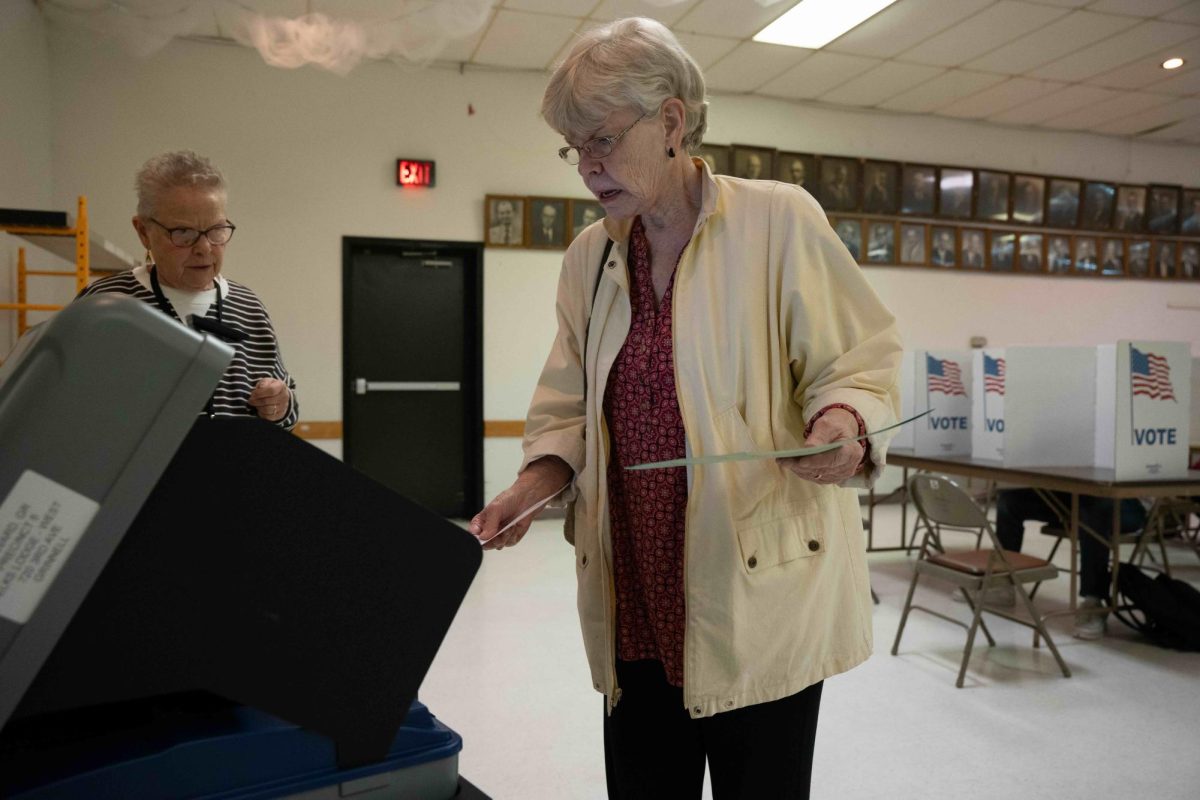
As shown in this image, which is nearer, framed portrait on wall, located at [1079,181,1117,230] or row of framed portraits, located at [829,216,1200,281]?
row of framed portraits, located at [829,216,1200,281]

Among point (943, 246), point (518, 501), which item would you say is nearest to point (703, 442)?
point (518, 501)

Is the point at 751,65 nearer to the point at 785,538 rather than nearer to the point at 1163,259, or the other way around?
the point at 1163,259

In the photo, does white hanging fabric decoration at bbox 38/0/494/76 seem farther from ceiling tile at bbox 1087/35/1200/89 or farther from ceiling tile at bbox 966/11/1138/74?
ceiling tile at bbox 1087/35/1200/89

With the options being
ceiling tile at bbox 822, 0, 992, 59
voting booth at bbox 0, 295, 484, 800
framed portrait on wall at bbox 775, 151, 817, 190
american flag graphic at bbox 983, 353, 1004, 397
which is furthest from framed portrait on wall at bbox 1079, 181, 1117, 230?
voting booth at bbox 0, 295, 484, 800

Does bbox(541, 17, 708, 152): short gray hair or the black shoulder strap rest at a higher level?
bbox(541, 17, 708, 152): short gray hair

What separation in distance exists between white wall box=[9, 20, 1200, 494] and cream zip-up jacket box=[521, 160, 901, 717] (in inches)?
202

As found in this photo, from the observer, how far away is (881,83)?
6418 millimetres

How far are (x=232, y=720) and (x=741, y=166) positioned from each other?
6.52 m

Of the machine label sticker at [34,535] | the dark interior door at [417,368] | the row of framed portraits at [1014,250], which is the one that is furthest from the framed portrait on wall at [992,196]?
the machine label sticker at [34,535]

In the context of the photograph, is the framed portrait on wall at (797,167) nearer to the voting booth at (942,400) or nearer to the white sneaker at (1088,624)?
the voting booth at (942,400)

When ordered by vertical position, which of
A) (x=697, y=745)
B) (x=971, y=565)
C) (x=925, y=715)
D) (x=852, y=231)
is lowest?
(x=925, y=715)

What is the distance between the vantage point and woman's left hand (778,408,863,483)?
3.35 feet

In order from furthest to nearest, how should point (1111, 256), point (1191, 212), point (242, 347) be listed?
point (1191, 212) → point (1111, 256) → point (242, 347)

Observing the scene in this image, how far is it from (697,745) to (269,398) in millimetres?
1060
